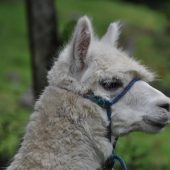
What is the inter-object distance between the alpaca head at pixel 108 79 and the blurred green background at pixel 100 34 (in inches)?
157

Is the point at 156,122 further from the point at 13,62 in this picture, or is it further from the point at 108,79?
the point at 13,62

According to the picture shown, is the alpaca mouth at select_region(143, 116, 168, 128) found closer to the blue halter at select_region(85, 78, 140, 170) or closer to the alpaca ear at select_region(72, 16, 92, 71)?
the blue halter at select_region(85, 78, 140, 170)

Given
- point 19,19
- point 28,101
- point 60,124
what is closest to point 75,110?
point 60,124

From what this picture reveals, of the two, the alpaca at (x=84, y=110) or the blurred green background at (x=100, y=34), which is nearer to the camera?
the alpaca at (x=84, y=110)

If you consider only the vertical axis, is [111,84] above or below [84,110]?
above

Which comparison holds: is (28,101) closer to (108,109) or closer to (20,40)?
(20,40)

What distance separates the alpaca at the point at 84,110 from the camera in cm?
544

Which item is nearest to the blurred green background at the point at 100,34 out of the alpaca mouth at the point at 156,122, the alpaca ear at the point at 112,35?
the alpaca ear at the point at 112,35

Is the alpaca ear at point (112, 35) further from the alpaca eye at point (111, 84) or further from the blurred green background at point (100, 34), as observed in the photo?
the blurred green background at point (100, 34)

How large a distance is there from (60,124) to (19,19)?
21606 millimetres

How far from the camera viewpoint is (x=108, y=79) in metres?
5.64

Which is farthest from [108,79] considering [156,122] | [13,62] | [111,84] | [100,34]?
[100,34]

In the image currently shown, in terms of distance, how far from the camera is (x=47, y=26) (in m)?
9.74

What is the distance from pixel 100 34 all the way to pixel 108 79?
58.5ft
